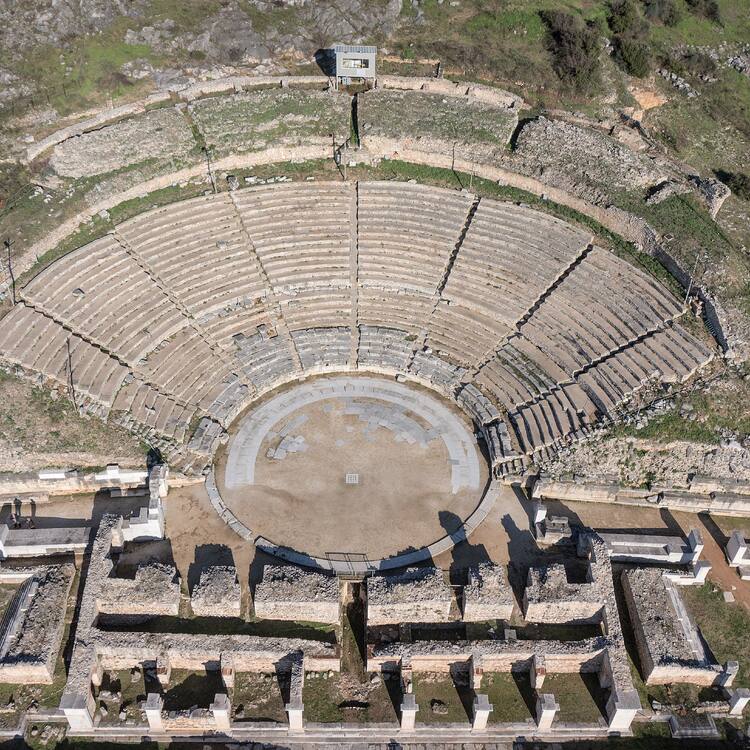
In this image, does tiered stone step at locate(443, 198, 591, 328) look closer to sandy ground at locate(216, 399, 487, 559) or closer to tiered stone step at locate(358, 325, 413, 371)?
tiered stone step at locate(358, 325, 413, 371)

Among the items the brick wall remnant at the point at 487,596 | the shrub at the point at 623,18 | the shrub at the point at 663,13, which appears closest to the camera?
the brick wall remnant at the point at 487,596

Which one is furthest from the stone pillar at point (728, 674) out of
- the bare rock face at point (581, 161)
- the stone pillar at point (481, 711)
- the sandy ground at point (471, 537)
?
the bare rock face at point (581, 161)

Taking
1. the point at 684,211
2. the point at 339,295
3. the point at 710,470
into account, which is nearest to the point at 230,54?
the point at 339,295

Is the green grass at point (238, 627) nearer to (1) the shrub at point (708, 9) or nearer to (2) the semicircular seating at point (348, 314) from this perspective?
(2) the semicircular seating at point (348, 314)

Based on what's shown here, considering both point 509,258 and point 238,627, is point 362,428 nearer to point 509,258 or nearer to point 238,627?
point 238,627

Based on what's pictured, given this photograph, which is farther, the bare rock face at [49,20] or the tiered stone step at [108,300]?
the bare rock face at [49,20]

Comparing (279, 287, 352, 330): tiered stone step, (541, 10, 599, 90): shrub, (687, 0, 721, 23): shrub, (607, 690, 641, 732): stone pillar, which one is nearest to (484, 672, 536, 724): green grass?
(607, 690, 641, 732): stone pillar

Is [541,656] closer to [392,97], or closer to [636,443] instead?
[636,443]

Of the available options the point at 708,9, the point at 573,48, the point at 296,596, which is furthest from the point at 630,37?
the point at 296,596
